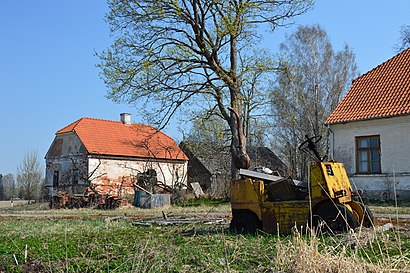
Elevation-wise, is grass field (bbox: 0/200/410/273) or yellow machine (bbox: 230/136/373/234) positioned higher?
yellow machine (bbox: 230/136/373/234)

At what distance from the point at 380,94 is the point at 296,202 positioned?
1594 centimetres

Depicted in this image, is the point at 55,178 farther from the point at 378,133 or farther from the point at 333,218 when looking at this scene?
the point at 333,218

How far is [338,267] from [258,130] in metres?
21.6

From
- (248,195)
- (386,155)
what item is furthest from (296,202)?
(386,155)

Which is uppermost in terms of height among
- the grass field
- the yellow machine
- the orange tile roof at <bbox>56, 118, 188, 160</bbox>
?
the orange tile roof at <bbox>56, 118, 188, 160</bbox>

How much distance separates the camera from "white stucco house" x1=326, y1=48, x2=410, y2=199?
1997 cm

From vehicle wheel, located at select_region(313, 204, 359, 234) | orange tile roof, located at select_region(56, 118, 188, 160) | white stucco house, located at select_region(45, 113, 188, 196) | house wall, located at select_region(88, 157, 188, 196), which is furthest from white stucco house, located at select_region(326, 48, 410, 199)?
orange tile roof, located at select_region(56, 118, 188, 160)

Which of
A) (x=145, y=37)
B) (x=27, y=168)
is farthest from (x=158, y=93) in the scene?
(x=27, y=168)

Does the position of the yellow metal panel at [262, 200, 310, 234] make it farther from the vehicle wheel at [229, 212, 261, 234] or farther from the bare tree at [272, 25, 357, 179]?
the bare tree at [272, 25, 357, 179]

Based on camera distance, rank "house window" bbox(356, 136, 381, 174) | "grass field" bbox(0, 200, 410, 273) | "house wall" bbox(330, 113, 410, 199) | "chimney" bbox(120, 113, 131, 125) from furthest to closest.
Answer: "chimney" bbox(120, 113, 131, 125) < "house window" bbox(356, 136, 381, 174) < "house wall" bbox(330, 113, 410, 199) < "grass field" bbox(0, 200, 410, 273)

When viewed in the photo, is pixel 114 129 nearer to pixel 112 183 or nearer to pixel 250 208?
pixel 112 183

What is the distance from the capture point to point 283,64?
22.3m

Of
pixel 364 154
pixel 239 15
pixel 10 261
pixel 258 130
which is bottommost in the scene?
pixel 10 261

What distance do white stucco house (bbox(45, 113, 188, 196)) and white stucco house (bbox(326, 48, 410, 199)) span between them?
12.0 metres
